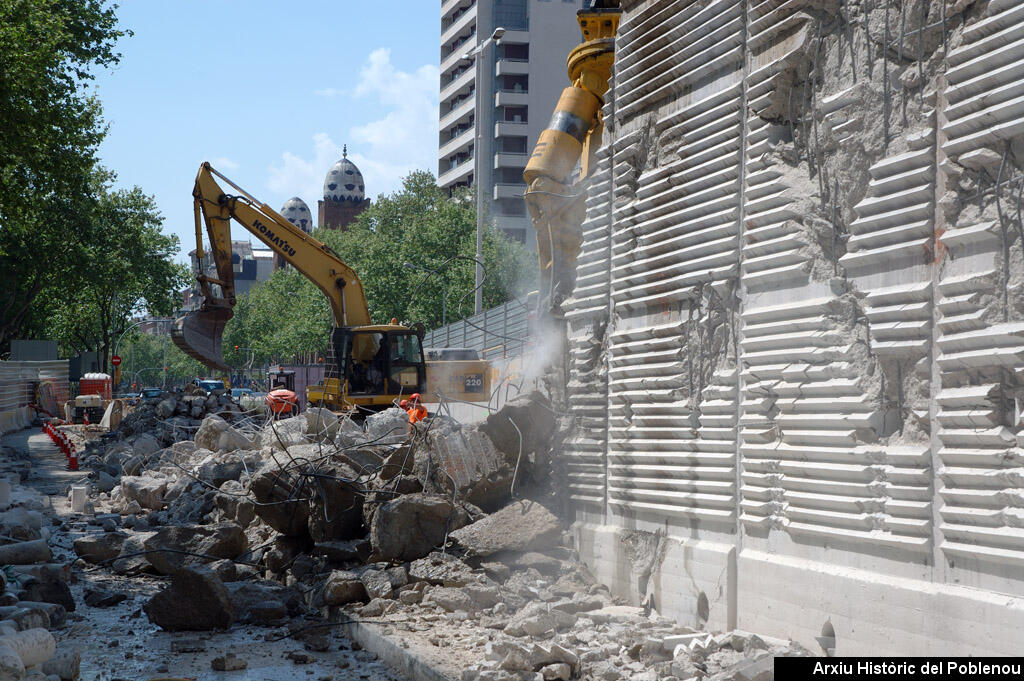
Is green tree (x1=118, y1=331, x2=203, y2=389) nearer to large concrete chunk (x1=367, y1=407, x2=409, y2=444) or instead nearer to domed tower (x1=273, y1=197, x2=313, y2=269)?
domed tower (x1=273, y1=197, x2=313, y2=269)

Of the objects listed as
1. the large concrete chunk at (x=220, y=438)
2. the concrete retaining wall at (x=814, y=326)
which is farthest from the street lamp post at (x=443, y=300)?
the concrete retaining wall at (x=814, y=326)

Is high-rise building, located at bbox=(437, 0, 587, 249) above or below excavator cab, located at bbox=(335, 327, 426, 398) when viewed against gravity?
above

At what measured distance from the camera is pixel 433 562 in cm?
916

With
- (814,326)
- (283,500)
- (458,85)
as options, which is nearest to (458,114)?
(458,85)

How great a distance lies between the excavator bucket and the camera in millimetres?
20734

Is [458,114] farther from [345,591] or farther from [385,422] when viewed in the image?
[345,591]

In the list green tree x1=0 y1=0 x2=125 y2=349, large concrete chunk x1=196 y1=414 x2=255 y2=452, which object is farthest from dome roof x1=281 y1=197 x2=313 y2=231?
large concrete chunk x1=196 y1=414 x2=255 y2=452

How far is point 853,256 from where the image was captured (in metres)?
6.19

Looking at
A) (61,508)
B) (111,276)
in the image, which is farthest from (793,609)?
(111,276)

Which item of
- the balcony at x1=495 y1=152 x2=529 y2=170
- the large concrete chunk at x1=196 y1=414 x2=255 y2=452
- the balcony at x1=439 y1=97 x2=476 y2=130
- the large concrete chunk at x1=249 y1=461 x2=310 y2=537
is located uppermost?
the balcony at x1=439 y1=97 x2=476 y2=130

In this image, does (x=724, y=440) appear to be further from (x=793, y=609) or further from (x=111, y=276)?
(x=111, y=276)

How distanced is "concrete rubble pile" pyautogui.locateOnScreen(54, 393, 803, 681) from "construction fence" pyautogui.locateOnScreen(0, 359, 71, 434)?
29231 mm

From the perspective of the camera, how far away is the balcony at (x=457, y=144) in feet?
256

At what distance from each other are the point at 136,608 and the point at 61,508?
821 cm
